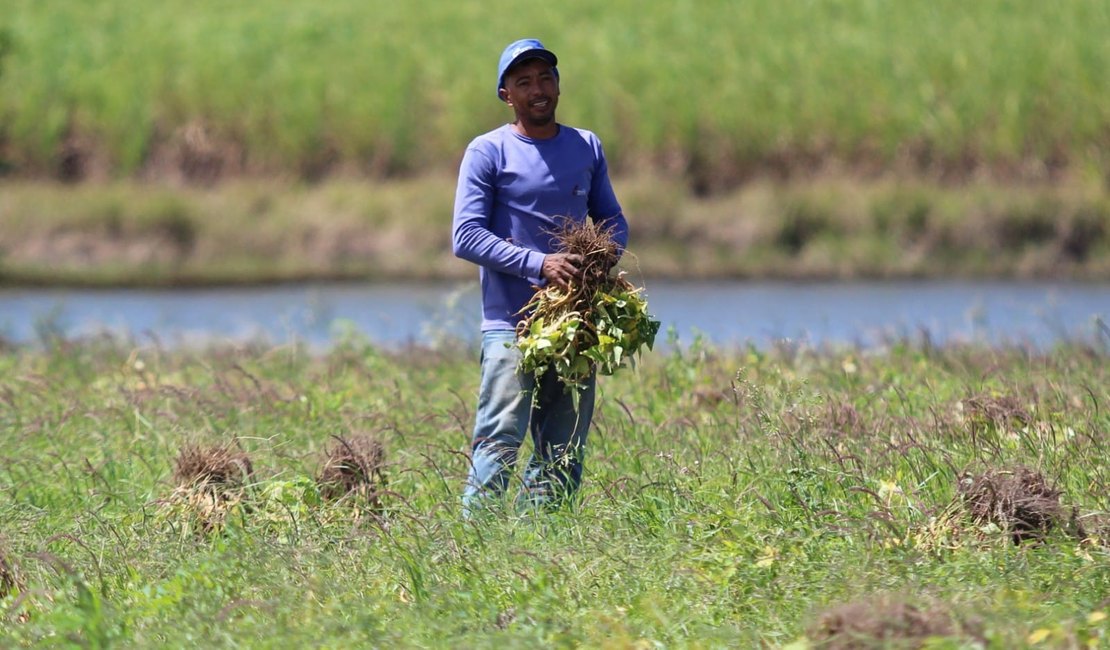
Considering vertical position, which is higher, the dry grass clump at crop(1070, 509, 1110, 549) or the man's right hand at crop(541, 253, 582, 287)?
the man's right hand at crop(541, 253, 582, 287)

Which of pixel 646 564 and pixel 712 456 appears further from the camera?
pixel 712 456

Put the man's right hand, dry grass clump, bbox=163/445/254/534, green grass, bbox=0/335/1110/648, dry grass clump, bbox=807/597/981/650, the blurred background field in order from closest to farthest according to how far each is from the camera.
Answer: dry grass clump, bbox=807/597/981/650 → green grass, bbox=0/335/1110/648 → the man's right hand → dry grass clump, bbox=163/445/254/534 → the blurred background field

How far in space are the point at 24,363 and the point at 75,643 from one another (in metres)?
6.74

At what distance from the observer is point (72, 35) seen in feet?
94.2

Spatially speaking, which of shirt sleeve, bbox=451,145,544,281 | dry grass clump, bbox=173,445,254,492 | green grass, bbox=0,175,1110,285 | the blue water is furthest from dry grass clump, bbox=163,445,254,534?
green grass, bbox=0,175,1110,285

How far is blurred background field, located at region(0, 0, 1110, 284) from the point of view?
20109mm

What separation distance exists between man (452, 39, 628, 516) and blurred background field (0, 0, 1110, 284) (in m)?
11.6

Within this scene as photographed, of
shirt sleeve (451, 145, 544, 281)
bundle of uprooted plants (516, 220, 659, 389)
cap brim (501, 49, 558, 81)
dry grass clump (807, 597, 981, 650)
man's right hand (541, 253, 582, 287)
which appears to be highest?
cap brim (501, 49, 558, 81)

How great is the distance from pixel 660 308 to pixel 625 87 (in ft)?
24.2

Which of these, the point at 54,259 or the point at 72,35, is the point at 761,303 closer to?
the point at 54,259

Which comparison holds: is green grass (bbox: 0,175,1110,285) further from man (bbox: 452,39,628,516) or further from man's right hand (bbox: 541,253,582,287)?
man's right hand (bbox: 541,253,582,287)

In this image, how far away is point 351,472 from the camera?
693 cm

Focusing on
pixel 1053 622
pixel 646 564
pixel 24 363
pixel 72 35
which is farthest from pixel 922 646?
pixel 72 35

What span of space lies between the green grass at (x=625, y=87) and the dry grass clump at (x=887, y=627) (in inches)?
665
